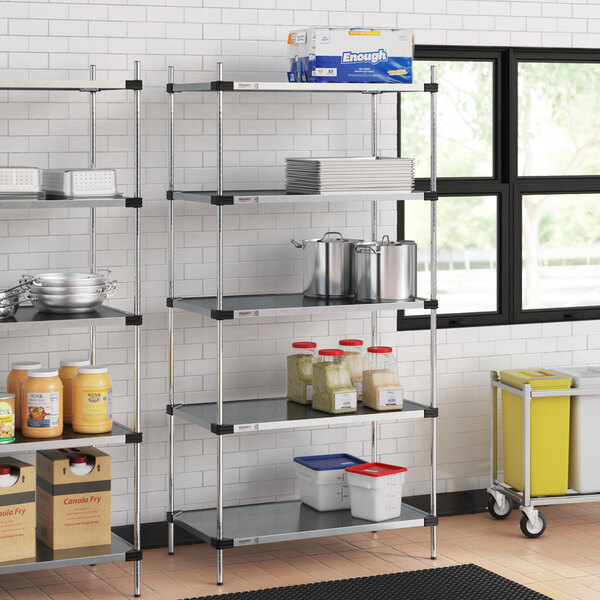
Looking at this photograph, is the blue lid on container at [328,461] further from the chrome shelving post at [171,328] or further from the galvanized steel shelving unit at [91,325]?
the galvanized steel shelving unit at [91,325]

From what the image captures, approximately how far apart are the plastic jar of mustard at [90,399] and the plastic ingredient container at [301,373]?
100 cm

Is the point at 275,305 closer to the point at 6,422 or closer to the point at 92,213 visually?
the point at 92,213

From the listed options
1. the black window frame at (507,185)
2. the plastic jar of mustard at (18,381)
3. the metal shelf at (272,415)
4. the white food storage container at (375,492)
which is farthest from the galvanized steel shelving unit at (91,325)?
the black window frame at (507,185)

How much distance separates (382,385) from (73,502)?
56.4 inches

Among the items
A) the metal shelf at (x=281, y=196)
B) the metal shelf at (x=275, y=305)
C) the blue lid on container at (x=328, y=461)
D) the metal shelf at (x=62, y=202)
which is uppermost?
the metal shelf at (x=281, y=196)

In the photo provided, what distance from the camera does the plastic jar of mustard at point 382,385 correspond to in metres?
5.26

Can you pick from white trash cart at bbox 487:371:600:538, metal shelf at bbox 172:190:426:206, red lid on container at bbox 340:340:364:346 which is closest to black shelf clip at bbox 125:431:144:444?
metal shelf at bbox 172:190:426:206

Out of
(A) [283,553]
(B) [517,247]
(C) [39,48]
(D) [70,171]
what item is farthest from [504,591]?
(C) [39,48]

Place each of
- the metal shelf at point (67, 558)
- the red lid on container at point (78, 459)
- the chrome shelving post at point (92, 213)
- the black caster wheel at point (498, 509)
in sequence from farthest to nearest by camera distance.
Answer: the black caster wheel at point (498, 509) < the chrome shelving post at point (92, 213) < the red lid on container at point (78, 459) < the metal shelf at point (67, 558)

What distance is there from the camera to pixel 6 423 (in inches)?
180

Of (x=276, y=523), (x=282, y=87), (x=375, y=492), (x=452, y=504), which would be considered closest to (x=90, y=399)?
(x=276, y=523)

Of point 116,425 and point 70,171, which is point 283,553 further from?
point 70,171

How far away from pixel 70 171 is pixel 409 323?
199 cm

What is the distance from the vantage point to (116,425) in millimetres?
4980
